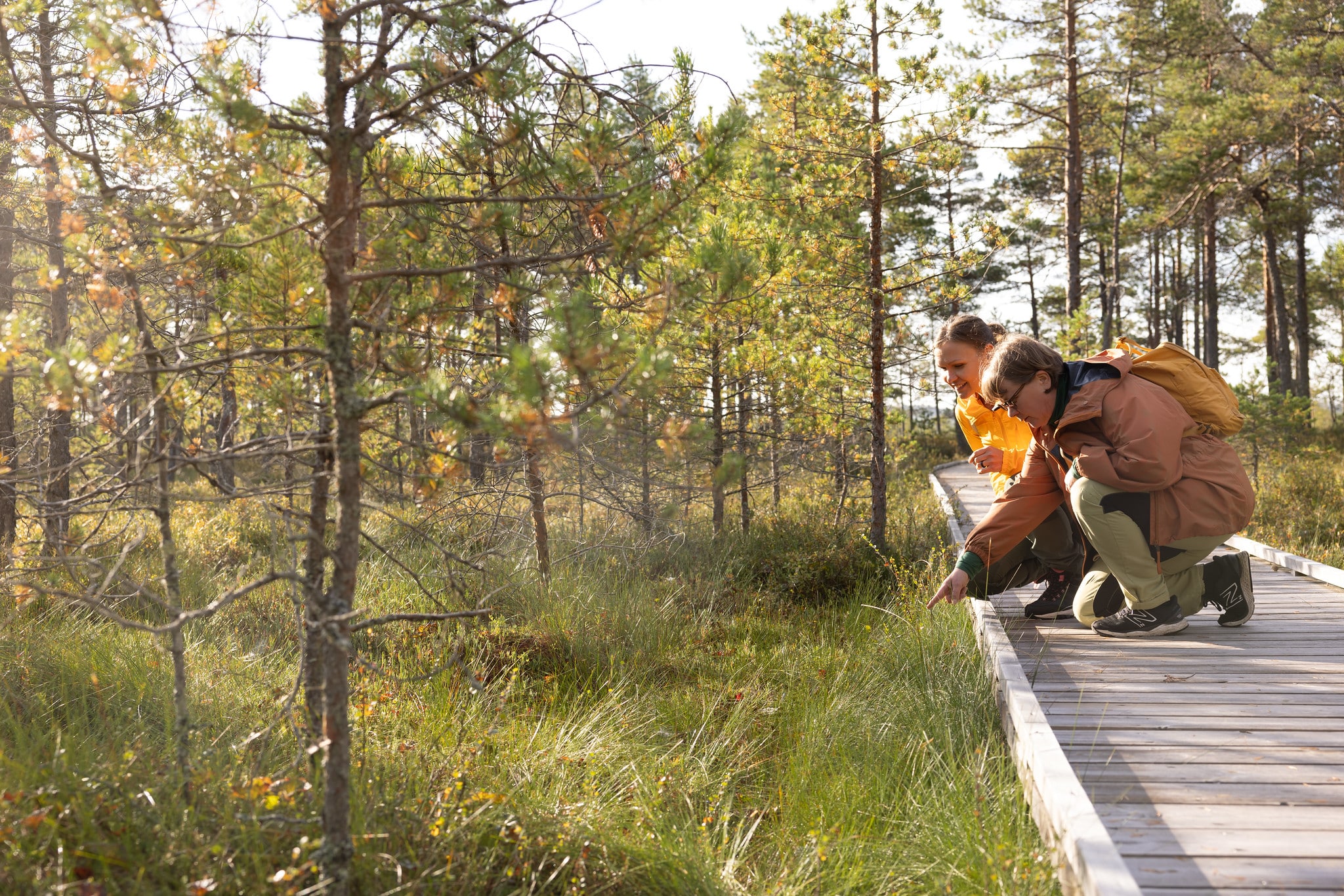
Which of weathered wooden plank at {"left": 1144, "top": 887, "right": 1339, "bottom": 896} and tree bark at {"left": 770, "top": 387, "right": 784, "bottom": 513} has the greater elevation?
tree bark at {"left": 770, "top": 387, "right": 784, "bottom": 513}

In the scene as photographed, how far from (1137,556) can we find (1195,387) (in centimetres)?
85

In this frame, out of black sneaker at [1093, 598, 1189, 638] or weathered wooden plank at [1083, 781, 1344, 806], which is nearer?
weathered wooden plank at [1083, 781, 1344, 806]

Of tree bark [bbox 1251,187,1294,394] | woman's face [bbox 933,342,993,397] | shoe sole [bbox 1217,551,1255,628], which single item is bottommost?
shoe sole [bbox 1217,551,1255,628]

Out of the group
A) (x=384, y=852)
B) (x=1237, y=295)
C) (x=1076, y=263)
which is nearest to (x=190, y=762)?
(x=384, y=852)

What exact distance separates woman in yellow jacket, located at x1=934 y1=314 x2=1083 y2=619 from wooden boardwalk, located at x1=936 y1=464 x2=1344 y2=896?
0.22 metres

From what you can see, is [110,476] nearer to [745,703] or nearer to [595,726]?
[595,726]

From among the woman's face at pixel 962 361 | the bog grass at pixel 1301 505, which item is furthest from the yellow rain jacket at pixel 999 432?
the bog grass at pixel 1301 505

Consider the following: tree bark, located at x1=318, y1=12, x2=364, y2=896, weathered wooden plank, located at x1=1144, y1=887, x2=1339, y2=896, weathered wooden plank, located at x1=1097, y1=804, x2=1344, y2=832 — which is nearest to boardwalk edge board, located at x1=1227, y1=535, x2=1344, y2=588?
weathered wooden plank, located at x1=1097, y1=804, x2=1344, y2=832

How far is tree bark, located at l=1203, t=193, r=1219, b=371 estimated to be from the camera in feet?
68.7

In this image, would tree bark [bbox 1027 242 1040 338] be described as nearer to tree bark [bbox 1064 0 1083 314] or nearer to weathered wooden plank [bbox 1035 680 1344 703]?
tree bark [bbox 1064 0 1083 314]

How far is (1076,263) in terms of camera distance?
1494cm

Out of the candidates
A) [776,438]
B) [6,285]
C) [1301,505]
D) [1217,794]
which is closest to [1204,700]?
[1217,794]

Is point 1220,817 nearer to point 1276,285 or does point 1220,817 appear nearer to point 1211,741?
Result: point 1211,741

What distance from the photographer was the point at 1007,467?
4738mm
